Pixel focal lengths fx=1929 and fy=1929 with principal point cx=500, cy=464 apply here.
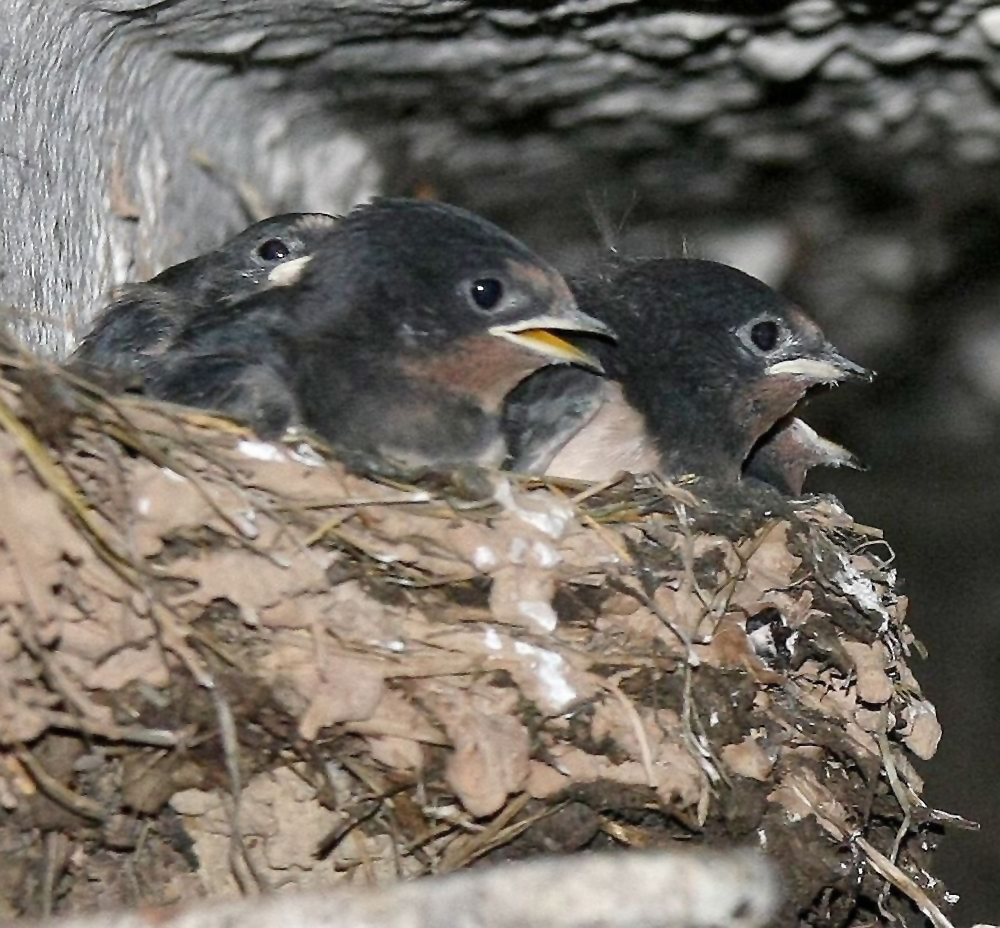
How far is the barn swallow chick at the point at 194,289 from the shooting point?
9.33 ft

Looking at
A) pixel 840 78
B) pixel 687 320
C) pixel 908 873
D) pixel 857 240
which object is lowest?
pixel 908 873

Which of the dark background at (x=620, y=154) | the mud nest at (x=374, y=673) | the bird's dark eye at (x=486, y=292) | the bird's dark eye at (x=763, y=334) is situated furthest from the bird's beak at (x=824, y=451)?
the bird's dark eye at (x=486, y=292)

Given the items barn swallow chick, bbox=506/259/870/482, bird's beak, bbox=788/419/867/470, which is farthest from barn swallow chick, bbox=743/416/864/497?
barn swallow chick, bbox=506/259/870/482

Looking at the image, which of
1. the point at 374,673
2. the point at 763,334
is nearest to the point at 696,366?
the point at 763,334

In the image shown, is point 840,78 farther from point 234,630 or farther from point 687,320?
point 234,630

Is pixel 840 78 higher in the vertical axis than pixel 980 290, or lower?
higher

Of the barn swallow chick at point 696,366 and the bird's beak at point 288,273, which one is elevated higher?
the bird's beak at point 288,273

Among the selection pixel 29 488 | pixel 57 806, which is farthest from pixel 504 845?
pixel 29 488

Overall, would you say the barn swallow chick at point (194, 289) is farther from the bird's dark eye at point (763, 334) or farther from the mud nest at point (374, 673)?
the bird's dark eye at point (763, 334)

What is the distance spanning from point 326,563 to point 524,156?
59.9 inches

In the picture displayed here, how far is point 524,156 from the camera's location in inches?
147

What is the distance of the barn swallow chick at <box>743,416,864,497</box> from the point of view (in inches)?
136

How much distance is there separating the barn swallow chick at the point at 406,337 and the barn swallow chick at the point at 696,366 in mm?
226

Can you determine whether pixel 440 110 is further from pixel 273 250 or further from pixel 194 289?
pixel 194 289
